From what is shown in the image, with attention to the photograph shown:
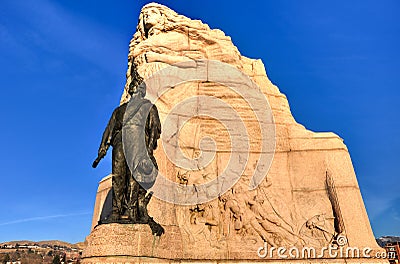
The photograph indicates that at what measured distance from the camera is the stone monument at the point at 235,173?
29.7ft

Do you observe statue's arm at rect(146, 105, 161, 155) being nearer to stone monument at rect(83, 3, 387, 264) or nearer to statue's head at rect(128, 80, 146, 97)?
statue's head at rect(128, 80, 146, 97)

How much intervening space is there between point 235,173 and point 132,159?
466 centimetres

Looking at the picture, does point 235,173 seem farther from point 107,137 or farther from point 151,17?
point 151,17

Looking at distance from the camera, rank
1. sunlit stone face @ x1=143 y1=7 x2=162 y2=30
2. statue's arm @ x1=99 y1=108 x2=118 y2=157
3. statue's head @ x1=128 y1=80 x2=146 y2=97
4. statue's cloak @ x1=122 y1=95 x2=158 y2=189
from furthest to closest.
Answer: sunlit stone face @ x1=143 y1=7 x2=162 y2=30 → statue's head @ x1=128 y1=80 x2=146 y2=97 → statue's arm @ x1=99 y1=108 x2=118 y2=157 → statue's cloak @ x1=122 y1=95 x2=158 y2=189

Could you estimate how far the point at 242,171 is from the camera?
10.4m

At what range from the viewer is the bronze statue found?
20.1 feet

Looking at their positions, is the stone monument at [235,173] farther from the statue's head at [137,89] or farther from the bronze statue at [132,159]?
the bronze statue at [132,159]

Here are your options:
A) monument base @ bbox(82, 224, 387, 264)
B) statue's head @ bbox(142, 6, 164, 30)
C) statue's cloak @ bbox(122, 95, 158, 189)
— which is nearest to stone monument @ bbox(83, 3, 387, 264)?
statue's cloak @ bbox(122, 95, 158, 189)

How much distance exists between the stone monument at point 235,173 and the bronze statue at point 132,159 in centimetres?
75

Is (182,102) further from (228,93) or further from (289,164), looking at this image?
(289,164)

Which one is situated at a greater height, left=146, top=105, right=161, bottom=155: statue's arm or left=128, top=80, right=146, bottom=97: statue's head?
left=128, top=80, right=146, bottom=97: statue's head

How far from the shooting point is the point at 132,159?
20.6 feet

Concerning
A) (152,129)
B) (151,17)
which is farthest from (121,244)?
(151,17)

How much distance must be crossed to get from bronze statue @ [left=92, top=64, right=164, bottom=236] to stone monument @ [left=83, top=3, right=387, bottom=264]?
75cm
